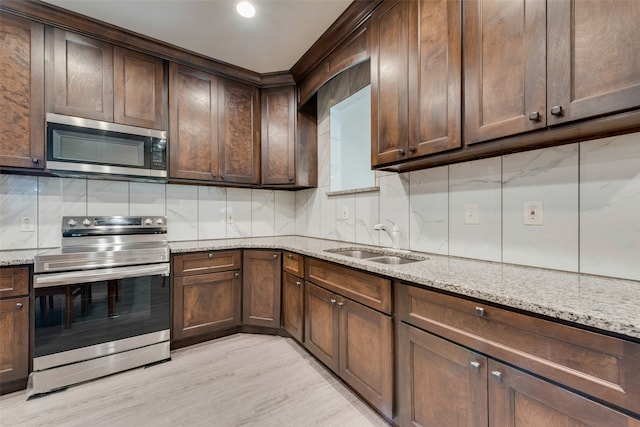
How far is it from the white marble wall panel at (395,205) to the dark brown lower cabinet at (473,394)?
34.2 inches

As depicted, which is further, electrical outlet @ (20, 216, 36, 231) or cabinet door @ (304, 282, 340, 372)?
electrical outlet @ (20, 216, 36, 231)

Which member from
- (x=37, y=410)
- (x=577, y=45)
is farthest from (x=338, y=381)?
(x=577, y=45)

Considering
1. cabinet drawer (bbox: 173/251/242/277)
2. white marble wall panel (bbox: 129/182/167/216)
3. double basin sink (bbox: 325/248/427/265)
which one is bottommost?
cabinet drawer (bbox: 173/251/242/277)

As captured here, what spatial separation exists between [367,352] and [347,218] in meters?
1.28

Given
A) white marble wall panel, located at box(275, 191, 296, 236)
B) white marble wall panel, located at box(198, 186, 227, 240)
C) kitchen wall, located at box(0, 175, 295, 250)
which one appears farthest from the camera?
white marble wall panel, located at box(275, 191, 296, 236)

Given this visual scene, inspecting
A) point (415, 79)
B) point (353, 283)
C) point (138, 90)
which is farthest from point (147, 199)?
point (415, 79)

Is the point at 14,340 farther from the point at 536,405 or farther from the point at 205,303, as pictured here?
the point at 536,405

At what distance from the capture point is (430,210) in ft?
6.04

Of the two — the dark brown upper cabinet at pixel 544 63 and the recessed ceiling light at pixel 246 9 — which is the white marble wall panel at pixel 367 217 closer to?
the dark brown upper cabinet at pixel 544 63

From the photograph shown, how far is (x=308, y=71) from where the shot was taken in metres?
2.58

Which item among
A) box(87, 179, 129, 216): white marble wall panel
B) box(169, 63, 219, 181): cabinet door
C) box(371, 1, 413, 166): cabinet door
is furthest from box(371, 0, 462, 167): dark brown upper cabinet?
box(87, 179, 129, 216): white marble wall panel

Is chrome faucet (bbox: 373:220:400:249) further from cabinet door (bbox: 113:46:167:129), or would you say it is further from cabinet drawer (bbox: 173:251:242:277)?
cabinet door (bbox: 113:46:167:129)

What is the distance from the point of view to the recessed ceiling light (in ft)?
6.15

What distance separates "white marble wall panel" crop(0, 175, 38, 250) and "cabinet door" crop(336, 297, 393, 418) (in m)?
2.48
